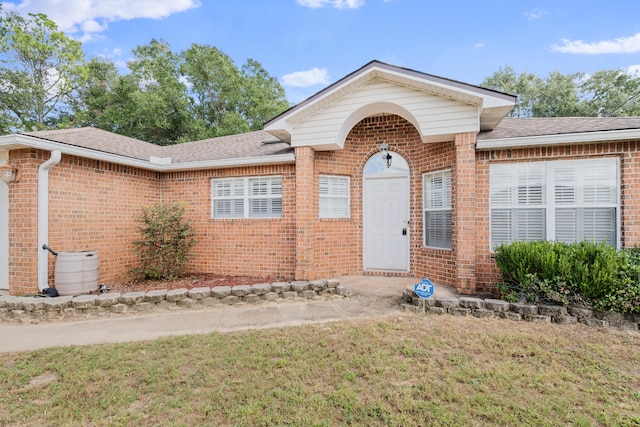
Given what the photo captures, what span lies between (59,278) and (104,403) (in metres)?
4.23

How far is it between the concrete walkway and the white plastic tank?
100cm

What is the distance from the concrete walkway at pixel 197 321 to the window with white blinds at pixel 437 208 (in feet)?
3.70

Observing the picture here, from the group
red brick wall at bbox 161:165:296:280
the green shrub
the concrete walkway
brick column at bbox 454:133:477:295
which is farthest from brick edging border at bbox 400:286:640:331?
the green shrub

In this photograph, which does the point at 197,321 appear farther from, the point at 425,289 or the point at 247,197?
the point at 425,289

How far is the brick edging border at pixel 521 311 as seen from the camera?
4227 mm

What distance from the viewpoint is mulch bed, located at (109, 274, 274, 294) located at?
20.8 ft

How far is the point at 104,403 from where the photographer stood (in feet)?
8.78

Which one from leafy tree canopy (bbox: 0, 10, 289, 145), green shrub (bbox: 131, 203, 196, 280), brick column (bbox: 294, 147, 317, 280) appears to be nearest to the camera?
brick column (bbox: 294, 147, 317, 280)

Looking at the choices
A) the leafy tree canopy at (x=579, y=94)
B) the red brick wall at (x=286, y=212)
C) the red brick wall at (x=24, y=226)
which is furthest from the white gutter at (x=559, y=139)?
the leafy tree canopy at (x=579, y=94)

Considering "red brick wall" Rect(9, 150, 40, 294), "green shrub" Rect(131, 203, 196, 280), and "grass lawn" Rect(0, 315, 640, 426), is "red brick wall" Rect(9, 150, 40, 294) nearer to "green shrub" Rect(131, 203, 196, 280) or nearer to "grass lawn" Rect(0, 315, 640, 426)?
"green shrub" Rect(131, 203, 196, 280)

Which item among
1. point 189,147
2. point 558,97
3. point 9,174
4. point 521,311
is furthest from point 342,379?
point 558,97

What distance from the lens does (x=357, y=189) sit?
7.41 metres

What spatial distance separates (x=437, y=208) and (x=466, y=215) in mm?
1008

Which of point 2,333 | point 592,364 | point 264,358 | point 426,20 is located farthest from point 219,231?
point 426,20
